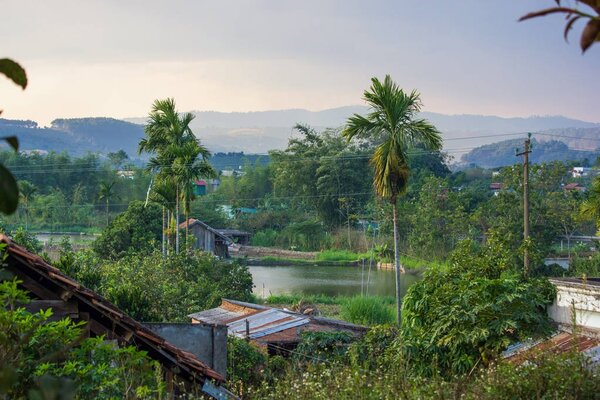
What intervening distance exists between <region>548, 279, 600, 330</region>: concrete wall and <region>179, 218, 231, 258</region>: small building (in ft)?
87.9

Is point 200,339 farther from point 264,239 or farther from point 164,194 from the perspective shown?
point 264,239

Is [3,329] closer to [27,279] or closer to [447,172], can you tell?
[27,279]

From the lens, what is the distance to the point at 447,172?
6781 centimetres

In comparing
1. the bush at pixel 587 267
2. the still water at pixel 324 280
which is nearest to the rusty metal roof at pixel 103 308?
the still water at pixel 324 280

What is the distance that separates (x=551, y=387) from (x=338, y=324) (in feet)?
41.7

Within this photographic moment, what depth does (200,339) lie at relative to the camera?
10.5m

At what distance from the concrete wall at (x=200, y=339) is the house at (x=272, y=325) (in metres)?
4.04

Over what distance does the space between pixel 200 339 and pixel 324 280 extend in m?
26.4

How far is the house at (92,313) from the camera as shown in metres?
6.72

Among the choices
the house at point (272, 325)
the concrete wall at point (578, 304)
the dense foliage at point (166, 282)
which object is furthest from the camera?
the dense foliage at point (166, 282)

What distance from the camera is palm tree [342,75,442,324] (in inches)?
630

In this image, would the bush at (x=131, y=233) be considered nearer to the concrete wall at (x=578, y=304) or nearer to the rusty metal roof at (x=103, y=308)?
the concrete wall at (x=578, y=304)

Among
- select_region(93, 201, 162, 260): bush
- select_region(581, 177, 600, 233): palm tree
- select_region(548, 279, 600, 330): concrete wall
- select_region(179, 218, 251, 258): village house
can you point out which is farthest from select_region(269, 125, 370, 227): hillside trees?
select_region(548, 279, 600, 330): concrete wall

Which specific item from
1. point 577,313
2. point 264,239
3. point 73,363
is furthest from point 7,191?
point 264,239
